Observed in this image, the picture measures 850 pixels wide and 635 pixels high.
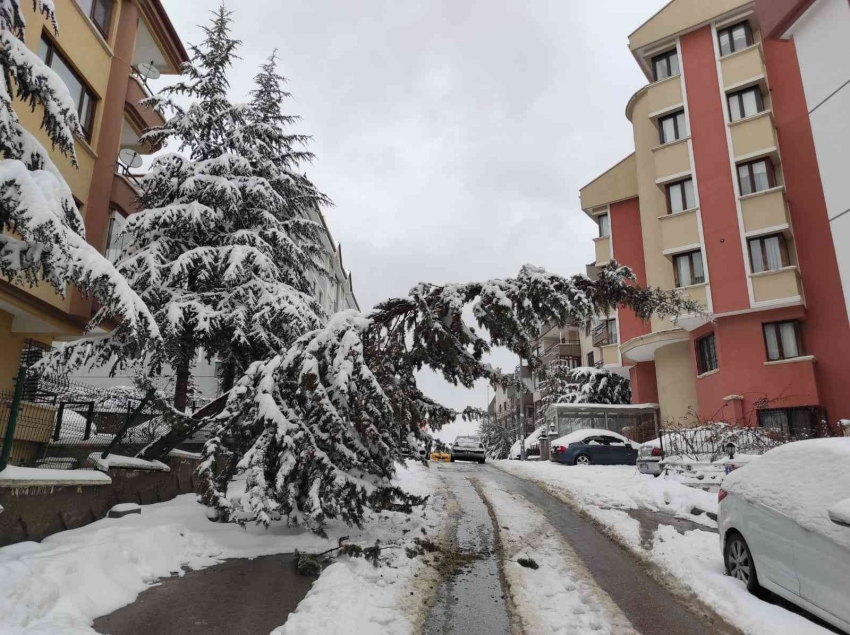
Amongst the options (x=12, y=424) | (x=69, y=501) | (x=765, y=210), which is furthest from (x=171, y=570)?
(x=765, y=210)

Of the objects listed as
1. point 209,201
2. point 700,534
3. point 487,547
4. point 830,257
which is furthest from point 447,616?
point 830,257

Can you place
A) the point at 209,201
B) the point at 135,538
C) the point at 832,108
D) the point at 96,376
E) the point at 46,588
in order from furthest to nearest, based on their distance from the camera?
the point at 96,376 < the point at 832,108 < the point at 209,201 < the point at 135,538 < the point at 46,588

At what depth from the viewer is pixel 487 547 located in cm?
745

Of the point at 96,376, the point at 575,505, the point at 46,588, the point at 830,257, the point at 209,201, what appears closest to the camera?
the point at 46,588

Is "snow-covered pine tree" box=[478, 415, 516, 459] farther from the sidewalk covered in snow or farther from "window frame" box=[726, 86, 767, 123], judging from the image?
"window frame" box=[726, 86, 767, 123]

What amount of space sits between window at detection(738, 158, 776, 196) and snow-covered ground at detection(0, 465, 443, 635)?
18.7 meters

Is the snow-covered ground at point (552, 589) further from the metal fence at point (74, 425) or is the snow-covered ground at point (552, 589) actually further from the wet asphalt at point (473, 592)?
the metal fence at point (74, 425)

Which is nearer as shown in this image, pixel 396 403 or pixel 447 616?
pixel 447 616

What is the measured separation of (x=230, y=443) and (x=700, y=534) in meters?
6.77

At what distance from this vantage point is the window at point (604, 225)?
2769 cm

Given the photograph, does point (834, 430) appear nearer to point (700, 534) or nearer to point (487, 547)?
point (700, 534)

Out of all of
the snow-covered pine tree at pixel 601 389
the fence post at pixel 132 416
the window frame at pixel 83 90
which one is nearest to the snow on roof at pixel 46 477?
the fence post at pixel 132 416

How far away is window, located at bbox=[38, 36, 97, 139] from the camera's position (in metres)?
10.9

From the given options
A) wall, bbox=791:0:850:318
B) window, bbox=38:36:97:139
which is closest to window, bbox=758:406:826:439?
wall, bbox=791:0:850:318
